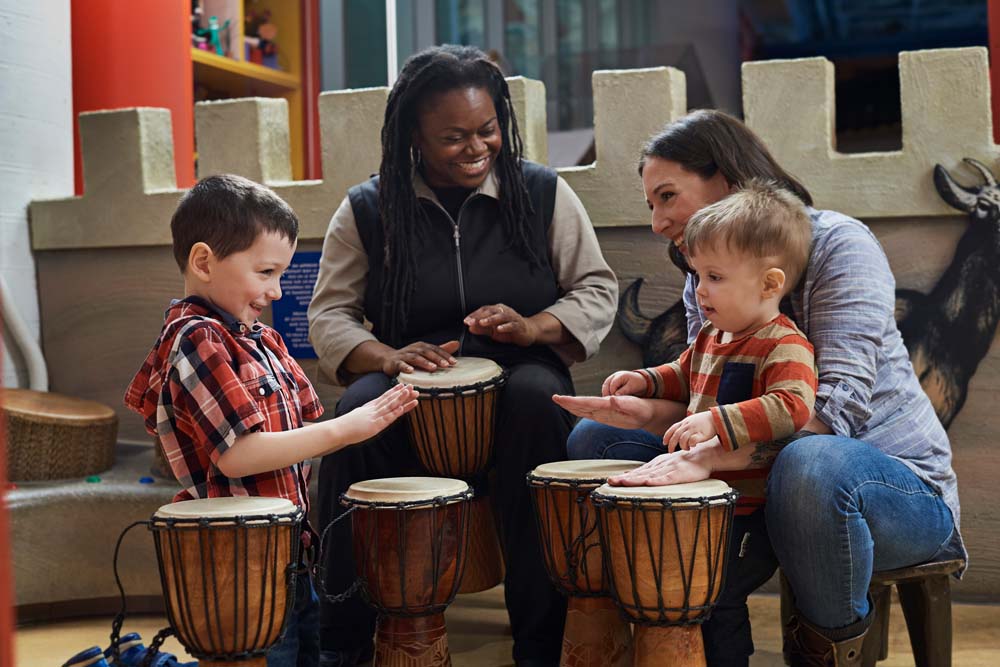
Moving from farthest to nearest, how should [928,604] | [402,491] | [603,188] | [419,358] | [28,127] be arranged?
[28,127], [603,188], [419,358], [402,491], [928,604]

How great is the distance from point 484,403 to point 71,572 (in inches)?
66.2

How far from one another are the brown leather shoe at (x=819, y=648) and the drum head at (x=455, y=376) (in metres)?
0.88

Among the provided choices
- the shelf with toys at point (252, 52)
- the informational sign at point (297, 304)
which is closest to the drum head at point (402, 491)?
the informational sign at point (297, 304)

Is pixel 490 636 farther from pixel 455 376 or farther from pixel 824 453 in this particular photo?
pixel 824 453

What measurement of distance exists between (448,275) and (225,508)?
1.06m

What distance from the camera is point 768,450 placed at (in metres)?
2.16

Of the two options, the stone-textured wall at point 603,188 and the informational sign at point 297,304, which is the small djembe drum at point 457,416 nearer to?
the stone-textured wall at point 603,188

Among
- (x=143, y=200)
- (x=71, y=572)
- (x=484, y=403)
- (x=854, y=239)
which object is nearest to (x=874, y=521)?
(x=854, y=239)

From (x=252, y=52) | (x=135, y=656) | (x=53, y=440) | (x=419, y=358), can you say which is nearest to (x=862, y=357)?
(x=419, y=358)

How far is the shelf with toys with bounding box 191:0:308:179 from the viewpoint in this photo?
19.0 ft

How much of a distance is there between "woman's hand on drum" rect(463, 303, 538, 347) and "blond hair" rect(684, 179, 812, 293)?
27.2 inches

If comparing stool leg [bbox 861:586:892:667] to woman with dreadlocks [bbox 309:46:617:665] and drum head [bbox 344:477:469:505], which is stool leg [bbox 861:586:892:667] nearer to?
woman with dreadlocks [bbox 309:46:617:665]

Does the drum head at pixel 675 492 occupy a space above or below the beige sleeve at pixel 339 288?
below

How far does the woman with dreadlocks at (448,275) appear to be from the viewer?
2693 mm
